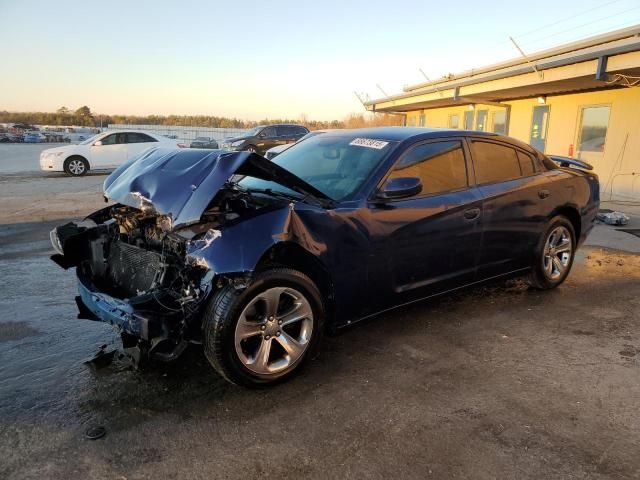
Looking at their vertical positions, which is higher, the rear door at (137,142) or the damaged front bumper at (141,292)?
the rear door at (137,142)

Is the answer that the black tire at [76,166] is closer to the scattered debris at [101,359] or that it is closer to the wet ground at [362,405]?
the wet ground at [362,405]

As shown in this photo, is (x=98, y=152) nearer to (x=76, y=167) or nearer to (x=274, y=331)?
(x=76, y=167)

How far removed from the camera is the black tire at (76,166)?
16688 millimetres

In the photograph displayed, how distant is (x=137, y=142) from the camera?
17.8m

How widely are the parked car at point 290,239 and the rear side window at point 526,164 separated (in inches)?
2.1

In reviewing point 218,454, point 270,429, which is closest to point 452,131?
point 270,429

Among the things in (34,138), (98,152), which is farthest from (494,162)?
(34,138)

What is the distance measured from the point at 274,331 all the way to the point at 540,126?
50.0 feet

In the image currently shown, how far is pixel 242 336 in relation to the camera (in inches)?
117

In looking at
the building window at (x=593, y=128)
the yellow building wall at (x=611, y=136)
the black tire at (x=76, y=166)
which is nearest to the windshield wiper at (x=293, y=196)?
the yellow building wall at (x=611, y=136)

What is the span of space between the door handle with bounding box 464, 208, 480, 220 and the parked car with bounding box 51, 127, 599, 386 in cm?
1

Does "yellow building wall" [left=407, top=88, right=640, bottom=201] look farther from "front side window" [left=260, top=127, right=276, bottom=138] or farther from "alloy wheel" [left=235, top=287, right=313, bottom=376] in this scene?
"alloy wheel" [left=235, top=287, right=313, bottom=376]

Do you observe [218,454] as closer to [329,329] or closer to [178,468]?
[178,468]

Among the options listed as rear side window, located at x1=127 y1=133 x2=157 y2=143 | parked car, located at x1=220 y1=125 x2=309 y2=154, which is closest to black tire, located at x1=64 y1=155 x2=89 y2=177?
rear side window, located at x1=127 y1=133 x2=157 y2=143
